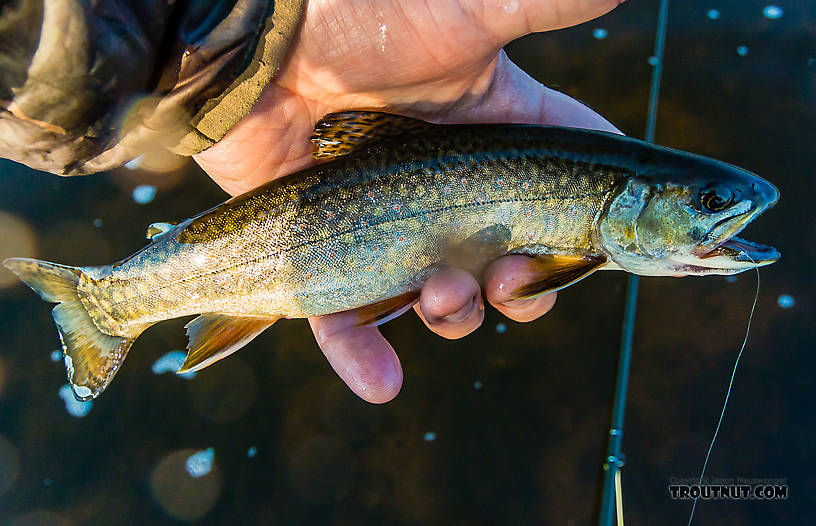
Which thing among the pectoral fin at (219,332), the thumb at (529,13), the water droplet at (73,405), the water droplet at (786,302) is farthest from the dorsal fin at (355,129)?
the water droplet at (786,302)

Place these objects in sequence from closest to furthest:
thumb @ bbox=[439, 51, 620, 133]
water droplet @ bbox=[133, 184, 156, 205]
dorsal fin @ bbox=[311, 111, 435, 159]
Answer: dorsal fin @ bbox=[311, 111, 435, 159] < thumb @ bbox=[439, 51, 620, 133] < water droplet @ bbox=[133, 184, 156, 205]

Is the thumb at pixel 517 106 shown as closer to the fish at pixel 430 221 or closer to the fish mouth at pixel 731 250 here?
the fish at pixel 430 221

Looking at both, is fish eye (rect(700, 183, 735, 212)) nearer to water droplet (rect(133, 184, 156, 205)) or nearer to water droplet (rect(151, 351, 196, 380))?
water droplet (rect(151, 351, 196, 380))

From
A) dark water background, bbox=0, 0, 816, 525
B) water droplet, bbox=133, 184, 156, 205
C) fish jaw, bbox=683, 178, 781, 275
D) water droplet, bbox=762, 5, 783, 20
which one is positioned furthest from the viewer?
water droplet, bbox=762, 5, 783, 20

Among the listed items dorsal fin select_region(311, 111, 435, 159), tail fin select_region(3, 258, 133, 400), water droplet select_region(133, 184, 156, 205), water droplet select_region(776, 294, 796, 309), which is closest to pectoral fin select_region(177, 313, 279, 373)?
tail fin select_region(3, 258, 133, 400)

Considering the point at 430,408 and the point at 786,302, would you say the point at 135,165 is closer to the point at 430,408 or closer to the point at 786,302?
the point at 430,408

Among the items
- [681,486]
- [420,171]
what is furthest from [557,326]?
[420,171]
